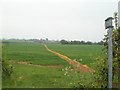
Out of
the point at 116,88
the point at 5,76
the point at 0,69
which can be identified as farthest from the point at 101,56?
the point at 5,76

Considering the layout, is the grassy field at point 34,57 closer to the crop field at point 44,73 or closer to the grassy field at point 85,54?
the crop field at point 44,73

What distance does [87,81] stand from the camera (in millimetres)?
6051

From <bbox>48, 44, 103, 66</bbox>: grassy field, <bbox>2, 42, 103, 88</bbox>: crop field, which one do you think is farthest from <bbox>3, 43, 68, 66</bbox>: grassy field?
<bbox>48, 44, 103, 66</bbox>: grassy field

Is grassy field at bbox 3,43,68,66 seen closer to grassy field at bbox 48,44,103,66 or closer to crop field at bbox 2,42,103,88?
crop field at bbox 2,42,103,88

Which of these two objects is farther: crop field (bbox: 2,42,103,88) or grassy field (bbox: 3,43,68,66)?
grassy field (bbox: 3,43,68,66)

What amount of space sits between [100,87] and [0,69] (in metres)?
4.18

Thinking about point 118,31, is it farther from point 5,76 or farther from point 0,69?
point 5,76

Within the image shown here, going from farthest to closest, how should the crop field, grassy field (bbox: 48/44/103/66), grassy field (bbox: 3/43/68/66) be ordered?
1. grassy field (bbox: 3/43/68/66)
2. the crop field
3. grassy field (bbox: 48/44/103/66)

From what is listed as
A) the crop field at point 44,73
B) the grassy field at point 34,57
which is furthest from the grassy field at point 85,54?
the grassy field at point 34,57

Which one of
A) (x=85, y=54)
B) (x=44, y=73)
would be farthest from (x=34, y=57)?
(x=44, y=73)

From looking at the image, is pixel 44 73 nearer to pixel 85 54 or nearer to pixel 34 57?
pixel 34 57

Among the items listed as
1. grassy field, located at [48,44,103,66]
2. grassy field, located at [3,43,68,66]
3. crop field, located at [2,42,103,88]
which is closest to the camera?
grassy field, located at [48,44,103,66]

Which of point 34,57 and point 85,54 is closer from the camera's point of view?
point 34,57

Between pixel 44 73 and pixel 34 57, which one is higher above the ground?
pixel 34 57
